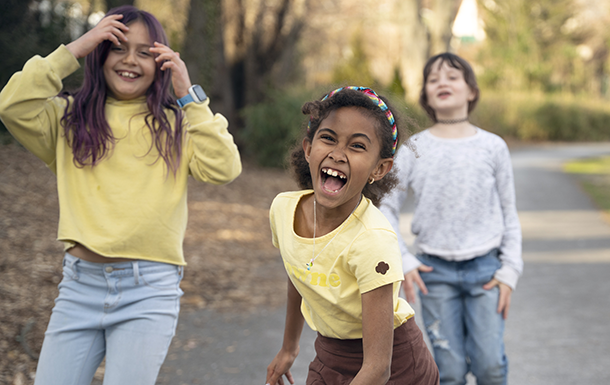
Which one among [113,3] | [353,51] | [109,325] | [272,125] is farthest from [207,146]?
[353,51]

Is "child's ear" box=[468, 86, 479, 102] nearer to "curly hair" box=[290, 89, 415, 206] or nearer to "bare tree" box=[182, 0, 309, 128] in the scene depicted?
"curly hair" box=[290, 89, 415, 206]

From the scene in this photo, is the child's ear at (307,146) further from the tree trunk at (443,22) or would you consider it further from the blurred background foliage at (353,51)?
the tree trunk at (443,22)

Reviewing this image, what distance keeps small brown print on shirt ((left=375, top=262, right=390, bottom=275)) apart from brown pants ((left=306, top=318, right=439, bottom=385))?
0.35 metres

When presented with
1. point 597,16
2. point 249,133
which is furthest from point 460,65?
point 597,16

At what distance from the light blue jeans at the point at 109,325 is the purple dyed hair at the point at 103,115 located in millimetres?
454

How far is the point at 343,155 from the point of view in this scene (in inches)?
78.6

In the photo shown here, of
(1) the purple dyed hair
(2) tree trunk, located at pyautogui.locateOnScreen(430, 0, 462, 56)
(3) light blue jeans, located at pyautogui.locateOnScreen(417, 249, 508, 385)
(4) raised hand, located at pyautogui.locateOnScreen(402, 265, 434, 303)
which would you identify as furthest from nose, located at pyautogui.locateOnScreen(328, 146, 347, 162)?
(2) tree trunk, located at pyautogui.locateOnScreen(430, 0, 462, 56)

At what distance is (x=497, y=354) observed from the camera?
10.4 ft

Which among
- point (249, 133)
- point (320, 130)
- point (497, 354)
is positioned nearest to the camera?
point (320, 130)

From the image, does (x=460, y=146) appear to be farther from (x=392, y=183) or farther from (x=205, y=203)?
(x=205, y=203)

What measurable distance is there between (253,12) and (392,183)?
1520cm

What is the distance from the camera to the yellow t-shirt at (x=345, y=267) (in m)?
1.95

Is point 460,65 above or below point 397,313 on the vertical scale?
above

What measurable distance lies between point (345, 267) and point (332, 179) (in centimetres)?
29
